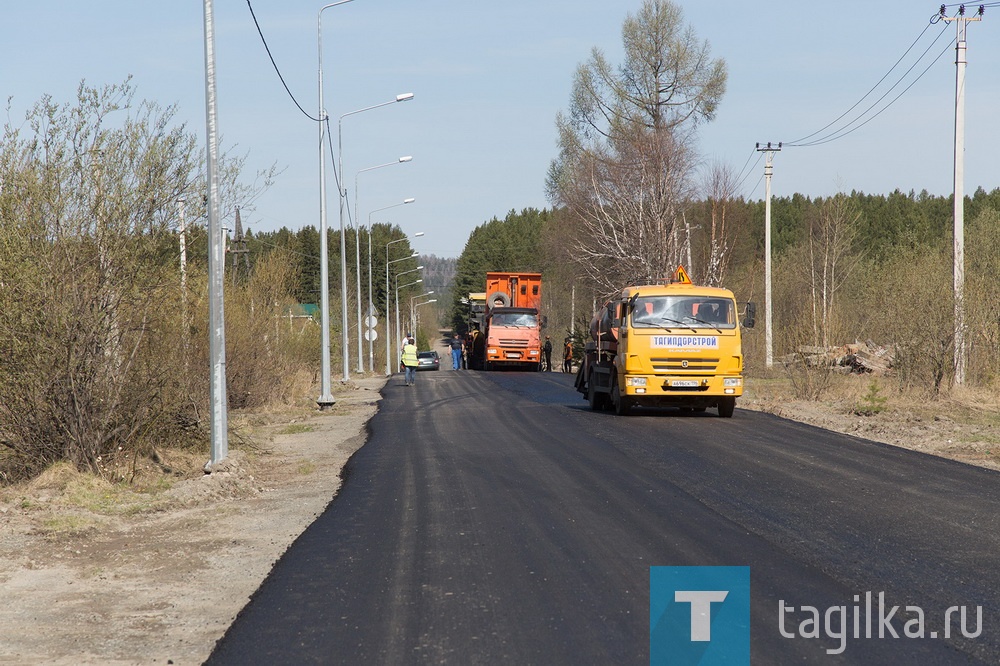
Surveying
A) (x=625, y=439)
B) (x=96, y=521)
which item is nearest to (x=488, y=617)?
(x=96, y=521)

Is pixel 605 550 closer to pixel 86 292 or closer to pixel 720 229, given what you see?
pixel 86 292

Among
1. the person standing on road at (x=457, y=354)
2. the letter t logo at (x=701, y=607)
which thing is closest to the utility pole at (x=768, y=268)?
the person standing on road at (x=457, y=354)

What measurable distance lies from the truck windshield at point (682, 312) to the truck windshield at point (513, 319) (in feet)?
92.6

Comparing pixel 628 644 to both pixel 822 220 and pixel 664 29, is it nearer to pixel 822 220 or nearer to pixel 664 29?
pixel 664 29

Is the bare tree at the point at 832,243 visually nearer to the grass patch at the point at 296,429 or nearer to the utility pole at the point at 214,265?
the grass patch at the point at 296,429

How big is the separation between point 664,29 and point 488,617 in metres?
43.9

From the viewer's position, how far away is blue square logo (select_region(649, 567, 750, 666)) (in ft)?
18.1

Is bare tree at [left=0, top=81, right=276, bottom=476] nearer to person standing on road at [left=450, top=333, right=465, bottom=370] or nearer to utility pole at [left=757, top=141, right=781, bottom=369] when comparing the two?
utility pole at [left=757, top=141, right=781, bottom=369]

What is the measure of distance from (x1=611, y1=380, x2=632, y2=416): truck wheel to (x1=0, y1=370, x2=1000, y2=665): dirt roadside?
16.9 ft

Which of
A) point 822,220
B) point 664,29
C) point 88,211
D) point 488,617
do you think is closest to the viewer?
point 488,617

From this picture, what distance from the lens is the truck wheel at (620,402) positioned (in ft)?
69.6

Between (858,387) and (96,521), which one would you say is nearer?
(96,521)

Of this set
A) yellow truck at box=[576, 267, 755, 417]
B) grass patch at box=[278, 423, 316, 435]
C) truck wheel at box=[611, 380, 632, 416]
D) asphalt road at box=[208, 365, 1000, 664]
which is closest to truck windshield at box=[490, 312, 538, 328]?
truck wheel at box=[611, 380, 632, 416]

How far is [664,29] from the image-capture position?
154 ft
